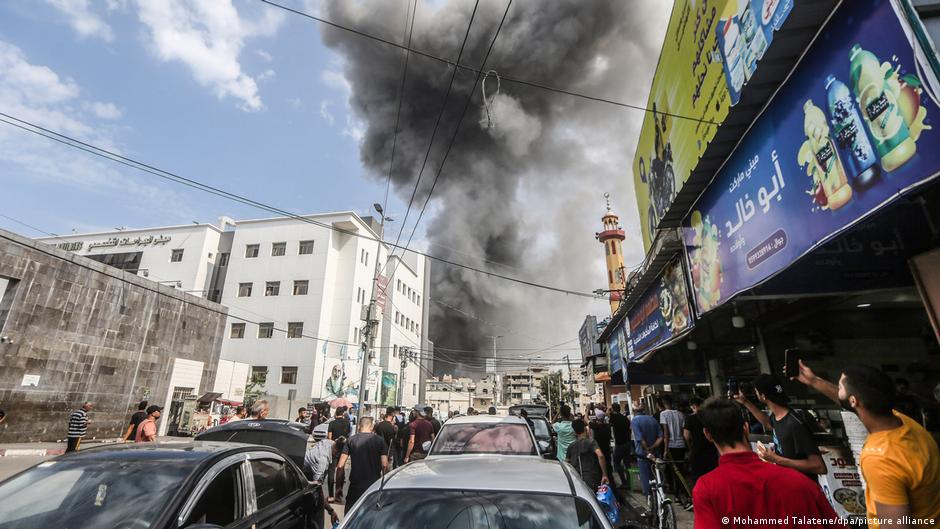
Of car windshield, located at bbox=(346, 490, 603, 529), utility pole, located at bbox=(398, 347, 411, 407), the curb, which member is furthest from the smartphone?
utility pole, located at bbox=(398, 347, 411, 407)

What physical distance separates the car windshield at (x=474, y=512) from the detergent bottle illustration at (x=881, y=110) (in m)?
3.17

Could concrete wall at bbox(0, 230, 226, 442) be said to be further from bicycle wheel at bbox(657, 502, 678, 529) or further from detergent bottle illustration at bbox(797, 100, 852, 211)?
detergent bottle illustration at bbox(797, 100, 852, 211)

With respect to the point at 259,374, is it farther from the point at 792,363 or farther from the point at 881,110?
the point at 881,110

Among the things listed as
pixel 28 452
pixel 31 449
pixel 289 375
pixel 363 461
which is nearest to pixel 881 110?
pixel 363 461

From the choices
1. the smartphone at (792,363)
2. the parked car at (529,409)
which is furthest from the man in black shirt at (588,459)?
the parked car at (529,409)

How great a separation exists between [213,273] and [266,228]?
803cm

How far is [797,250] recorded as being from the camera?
12.7ft

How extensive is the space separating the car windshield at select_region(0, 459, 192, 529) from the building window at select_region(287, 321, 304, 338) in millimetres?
35666

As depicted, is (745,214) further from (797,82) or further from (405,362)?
(405,362)

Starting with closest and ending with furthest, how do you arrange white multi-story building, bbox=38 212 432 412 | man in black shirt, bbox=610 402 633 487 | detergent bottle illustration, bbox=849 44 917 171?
detergent bottle illustration, bbox=849 44 917 171, man in black shirt, bbox=610 402 633 487, white multi-story building, bbox=38 212 432 412

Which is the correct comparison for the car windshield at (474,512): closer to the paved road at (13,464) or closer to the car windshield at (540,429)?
the car windshield at (540,429)

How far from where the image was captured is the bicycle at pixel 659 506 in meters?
5.42

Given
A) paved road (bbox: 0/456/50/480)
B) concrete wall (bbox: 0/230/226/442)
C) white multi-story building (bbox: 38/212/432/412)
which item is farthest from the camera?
white multi-story building (bbox: 38/212/432/412)

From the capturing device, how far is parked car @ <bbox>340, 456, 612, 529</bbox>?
237cm
